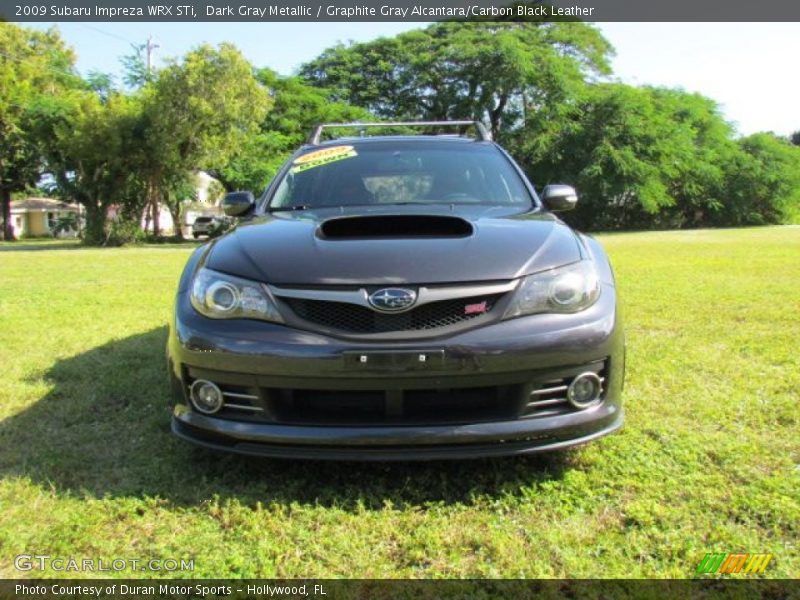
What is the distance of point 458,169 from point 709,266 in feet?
28.6

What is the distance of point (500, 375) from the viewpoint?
2361 mm

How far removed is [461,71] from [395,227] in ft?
117

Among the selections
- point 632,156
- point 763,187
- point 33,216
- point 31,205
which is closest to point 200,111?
point 632,156

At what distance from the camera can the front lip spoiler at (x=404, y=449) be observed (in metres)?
2.37

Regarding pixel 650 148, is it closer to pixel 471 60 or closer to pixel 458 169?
pixel 471 60

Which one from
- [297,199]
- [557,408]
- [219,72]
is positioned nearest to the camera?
[557,408]

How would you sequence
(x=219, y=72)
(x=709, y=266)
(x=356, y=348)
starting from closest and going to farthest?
(x=356, y=348), (x=709, y=266), (x=219, y=72)

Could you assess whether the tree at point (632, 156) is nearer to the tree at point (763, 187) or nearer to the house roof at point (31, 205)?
the tree at point (763, 187)

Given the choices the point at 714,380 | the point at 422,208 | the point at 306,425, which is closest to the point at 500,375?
the point at 306,425

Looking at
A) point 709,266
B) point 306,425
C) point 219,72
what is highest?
point 219,72

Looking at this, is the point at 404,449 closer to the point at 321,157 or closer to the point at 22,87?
the point at 321,157

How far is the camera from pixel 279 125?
1254 inches

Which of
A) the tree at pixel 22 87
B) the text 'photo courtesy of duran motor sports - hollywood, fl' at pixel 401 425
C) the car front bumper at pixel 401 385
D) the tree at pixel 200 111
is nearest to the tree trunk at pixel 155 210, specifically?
the tree at pixel 200 111

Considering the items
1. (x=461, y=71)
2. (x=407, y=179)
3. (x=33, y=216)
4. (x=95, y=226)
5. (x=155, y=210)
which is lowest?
(x=33, y=216)
